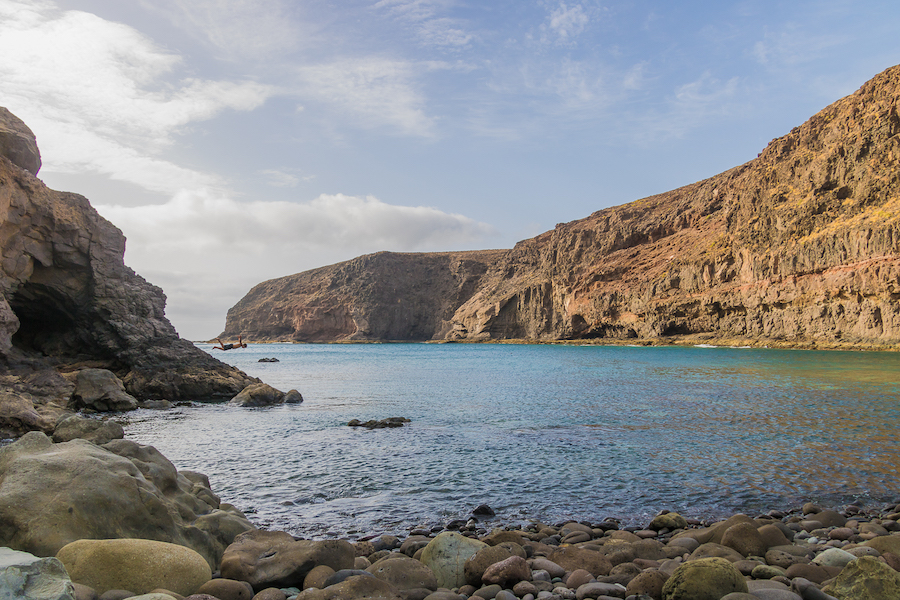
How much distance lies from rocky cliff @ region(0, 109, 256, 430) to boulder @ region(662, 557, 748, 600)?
65.1 feet

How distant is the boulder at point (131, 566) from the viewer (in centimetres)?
430

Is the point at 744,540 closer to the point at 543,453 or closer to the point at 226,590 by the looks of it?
the point at 226,590

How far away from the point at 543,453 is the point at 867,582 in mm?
7981

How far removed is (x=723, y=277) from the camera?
68500mm

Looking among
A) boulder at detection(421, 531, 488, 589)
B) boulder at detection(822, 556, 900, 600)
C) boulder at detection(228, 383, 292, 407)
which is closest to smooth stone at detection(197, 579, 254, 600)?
boulder at detection(421, 531, 488, 589)

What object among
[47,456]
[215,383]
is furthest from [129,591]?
[215,383]

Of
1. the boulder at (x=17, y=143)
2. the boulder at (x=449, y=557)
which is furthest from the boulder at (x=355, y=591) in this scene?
the boulder at (x=17, y=143)

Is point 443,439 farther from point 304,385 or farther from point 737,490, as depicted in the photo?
point 304,385

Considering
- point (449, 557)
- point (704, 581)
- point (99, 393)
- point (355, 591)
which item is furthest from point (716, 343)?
point (355, 591)

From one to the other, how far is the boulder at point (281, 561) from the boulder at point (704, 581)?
3.19m

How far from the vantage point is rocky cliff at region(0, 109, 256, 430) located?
1834cm

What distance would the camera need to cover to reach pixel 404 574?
201 inches

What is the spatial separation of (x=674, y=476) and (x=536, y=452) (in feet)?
10.6

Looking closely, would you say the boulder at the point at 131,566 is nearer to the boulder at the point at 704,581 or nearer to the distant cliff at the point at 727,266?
the boulder at the point at 704,581
